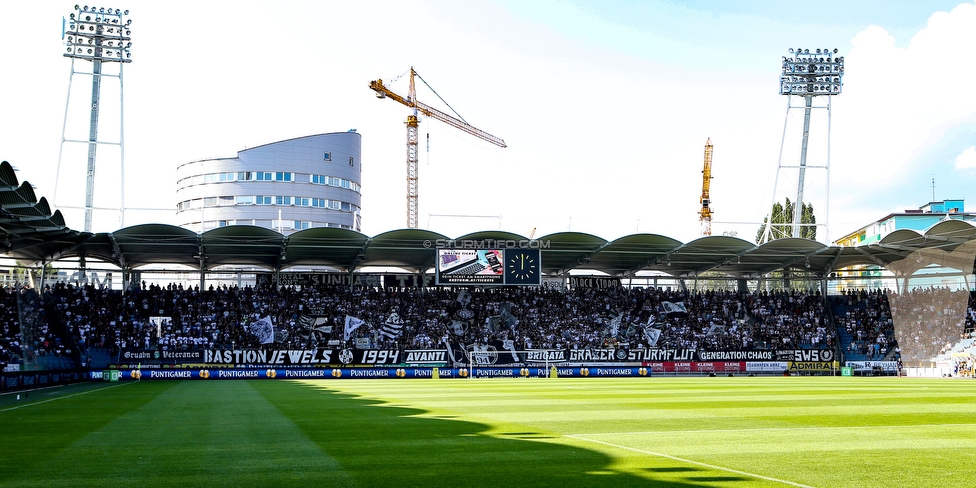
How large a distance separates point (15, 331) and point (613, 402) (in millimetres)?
35556

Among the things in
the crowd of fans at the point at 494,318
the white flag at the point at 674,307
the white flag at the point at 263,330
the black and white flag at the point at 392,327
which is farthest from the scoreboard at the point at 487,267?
the white flag at the point at 674,307

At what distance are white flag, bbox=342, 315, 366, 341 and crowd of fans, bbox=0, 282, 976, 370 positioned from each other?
73 mm

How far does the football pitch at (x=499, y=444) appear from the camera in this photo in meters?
10.6

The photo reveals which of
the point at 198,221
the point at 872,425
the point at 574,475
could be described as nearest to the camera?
the point at 574,475

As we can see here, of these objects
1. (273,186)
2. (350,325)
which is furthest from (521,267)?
(273,186)

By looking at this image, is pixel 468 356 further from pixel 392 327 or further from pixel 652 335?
pixel 652 335

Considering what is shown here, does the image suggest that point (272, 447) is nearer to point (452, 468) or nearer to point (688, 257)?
point (452, 468)

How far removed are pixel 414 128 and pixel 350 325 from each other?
7510cm

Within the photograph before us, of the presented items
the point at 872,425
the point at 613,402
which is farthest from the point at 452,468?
the point at 613,402

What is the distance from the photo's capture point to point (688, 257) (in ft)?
202

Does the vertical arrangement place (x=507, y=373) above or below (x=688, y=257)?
below

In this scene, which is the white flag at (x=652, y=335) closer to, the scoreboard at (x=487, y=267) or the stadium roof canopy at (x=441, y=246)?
the stadium roof canopy at (x=441, y=246)

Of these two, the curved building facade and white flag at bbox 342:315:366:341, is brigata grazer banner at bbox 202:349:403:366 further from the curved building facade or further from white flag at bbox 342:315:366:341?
the curved building facade

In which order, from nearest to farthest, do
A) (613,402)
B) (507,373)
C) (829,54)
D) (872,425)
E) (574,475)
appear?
(574,475), (872,425), (613,402), (507,373), (829,54)
